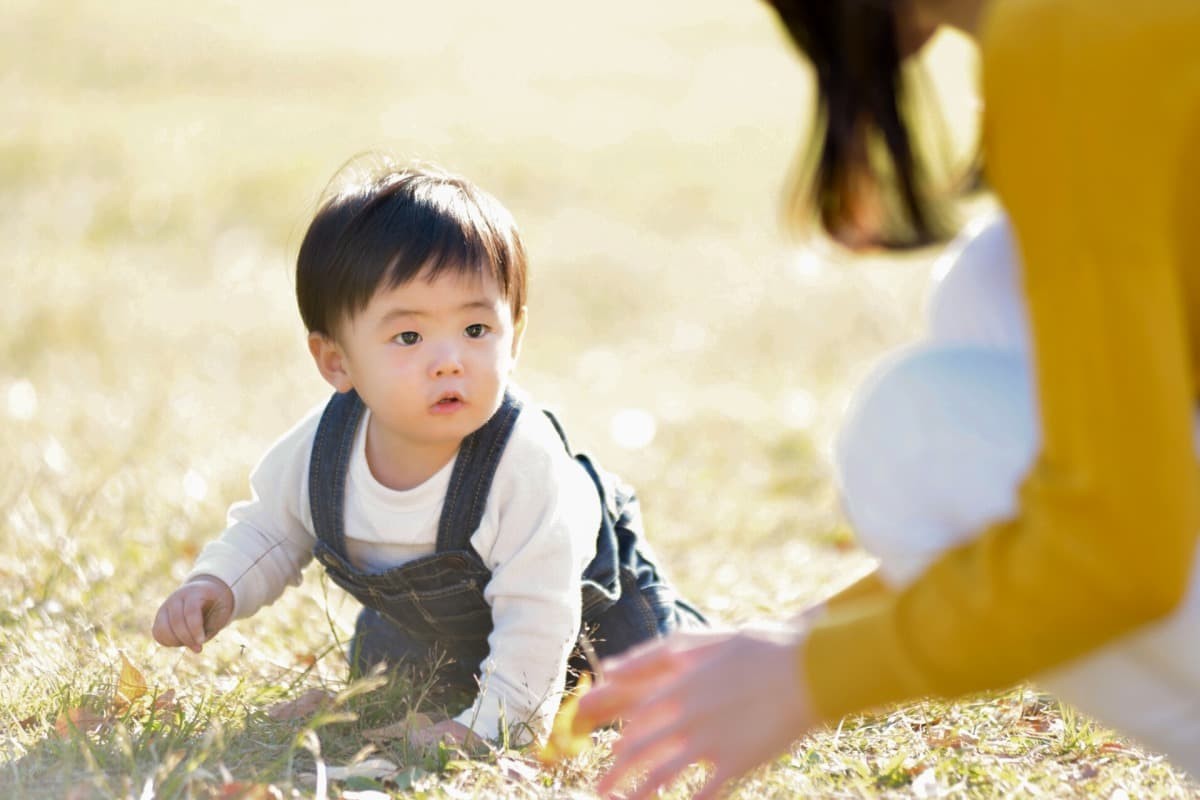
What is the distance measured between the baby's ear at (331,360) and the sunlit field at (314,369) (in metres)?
0.40

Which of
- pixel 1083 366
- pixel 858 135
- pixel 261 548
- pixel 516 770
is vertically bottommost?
pixel 516 770

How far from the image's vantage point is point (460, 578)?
2.73m

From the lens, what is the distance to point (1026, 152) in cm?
154

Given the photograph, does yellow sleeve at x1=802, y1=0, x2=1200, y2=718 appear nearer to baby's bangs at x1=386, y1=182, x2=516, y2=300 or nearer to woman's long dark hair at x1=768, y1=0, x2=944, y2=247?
woman's long dark hair at x1=768, y1=0, x2=944, y2=247

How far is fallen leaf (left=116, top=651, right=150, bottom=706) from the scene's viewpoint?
2.65 meters

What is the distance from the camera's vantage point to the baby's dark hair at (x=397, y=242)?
265 centimetres

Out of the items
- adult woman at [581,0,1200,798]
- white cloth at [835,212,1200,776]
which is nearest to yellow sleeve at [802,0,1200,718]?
adult woman at [581,0,1200,798]

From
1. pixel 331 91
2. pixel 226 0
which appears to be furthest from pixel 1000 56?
pixel 226 0

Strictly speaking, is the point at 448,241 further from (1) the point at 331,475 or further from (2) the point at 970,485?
(2) the point at 970,485

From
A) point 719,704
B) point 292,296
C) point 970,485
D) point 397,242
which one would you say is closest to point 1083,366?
point 970,485

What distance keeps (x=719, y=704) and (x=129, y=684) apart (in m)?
1.34

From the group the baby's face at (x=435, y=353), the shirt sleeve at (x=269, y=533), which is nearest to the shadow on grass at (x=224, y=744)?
the shirt sleeve at (x=269, y=533)

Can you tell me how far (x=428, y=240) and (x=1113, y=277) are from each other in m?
1.43

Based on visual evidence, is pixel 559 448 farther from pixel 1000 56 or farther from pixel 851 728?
pixel 1000 56
